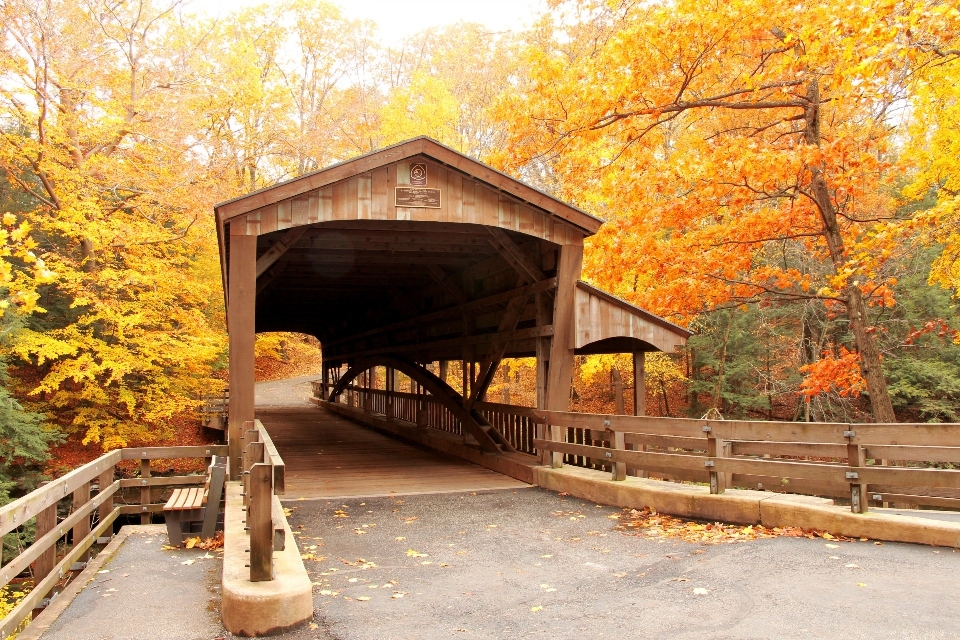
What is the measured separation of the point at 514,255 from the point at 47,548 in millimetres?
6399

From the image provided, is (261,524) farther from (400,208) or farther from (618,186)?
(618,186)

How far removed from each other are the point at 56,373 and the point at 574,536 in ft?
39.4

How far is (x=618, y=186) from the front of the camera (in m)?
12.6

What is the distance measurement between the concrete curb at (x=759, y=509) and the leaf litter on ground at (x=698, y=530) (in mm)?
82

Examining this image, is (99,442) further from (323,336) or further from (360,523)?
(360,523)

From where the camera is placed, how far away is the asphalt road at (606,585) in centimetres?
380

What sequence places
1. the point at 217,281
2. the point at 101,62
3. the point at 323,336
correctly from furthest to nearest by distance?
the point at 323,336 < the point at 217,281 < the point at 101,62

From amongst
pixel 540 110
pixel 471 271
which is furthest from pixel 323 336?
pixel 540 110

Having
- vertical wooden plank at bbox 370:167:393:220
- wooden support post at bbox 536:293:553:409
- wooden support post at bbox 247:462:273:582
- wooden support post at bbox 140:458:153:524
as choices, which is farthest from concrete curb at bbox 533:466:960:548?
wooden support post at bbox 140:458:153:524

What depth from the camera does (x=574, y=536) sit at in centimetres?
612

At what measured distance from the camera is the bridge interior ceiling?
9.84 meters

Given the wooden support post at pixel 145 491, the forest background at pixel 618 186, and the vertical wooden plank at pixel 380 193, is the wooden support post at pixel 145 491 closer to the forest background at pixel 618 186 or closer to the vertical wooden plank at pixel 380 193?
the forest background at pixel 618 186

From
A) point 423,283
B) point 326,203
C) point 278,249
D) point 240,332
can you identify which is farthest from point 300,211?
point 423,283

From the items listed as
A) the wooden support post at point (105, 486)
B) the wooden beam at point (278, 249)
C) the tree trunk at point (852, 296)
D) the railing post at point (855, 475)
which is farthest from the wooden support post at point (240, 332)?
the tree trunk at point (852, 296)
